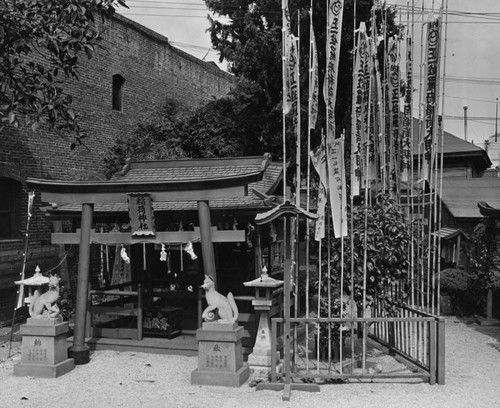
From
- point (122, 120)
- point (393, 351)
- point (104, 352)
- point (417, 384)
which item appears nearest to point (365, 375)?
point (417, 384)

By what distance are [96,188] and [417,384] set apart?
6003 millimetres

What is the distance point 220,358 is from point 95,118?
10909 mm

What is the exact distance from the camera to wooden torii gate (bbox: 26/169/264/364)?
9.17 meters

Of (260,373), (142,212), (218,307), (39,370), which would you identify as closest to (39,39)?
(142,212)

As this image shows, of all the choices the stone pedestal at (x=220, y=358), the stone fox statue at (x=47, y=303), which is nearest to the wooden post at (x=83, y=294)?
the stone fox statue at (x=47, y=303)

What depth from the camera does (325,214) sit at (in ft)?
28.3

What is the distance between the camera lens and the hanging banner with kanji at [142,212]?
9.53m

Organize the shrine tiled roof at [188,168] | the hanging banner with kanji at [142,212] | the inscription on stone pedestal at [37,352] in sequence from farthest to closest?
the shrine tiled roof at [188,168]
the hanging banner with kanji at [142,212]
the inscription on stone pedestal at [37,352]

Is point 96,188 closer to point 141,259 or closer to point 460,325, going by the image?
point 141,259

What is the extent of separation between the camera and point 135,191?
376 inches

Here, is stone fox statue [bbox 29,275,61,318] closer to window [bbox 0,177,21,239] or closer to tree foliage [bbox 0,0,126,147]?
tree foliage [bbox 0,0,126,147]

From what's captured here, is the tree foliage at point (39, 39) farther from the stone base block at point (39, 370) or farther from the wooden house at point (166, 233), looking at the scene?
the stone base block at point (39, 370)

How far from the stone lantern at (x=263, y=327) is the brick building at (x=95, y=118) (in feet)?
19.8

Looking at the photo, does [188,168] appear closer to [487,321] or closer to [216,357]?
[216,357]
